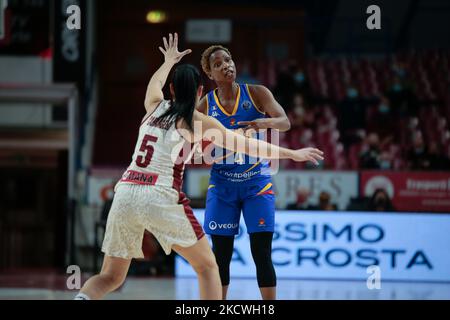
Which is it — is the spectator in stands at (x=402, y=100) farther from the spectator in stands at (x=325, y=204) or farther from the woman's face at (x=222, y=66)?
the woman's face at (x=222, y=66)

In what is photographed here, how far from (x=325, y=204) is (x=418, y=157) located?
2392 mm

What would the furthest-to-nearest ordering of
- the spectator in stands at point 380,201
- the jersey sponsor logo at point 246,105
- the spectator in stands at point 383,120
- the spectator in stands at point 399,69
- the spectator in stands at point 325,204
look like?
the spectator in stands at point 399,69
the spectator in stands at point 383,120
the spectator in stands at point 380,201
the spectator in stands at point 325,204
the jersey sponsor logo at point 246,105

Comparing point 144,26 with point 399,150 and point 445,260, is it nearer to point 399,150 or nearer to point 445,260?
point 399,150

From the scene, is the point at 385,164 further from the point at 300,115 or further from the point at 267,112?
the point at 267,112

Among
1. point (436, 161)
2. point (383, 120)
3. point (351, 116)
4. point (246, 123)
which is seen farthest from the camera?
point (383, 120)

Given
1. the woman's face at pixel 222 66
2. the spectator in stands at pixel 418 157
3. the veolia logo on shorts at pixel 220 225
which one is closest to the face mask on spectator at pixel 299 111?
the spectator in stands at pixel 418 157

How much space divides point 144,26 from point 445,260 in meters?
10.9

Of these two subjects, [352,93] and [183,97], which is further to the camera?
[352,93]

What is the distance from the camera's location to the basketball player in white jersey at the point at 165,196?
4.90m

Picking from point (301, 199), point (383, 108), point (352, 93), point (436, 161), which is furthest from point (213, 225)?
point (352, 93)

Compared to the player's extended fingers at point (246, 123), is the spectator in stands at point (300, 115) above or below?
below

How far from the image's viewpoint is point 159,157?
4980 mm

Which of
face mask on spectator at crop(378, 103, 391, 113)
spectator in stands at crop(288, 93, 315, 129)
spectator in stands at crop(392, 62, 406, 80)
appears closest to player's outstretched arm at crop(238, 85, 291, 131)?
spectator in stands at crop(288, 93, 315, 129)

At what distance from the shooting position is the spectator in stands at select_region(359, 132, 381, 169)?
13.2 m
